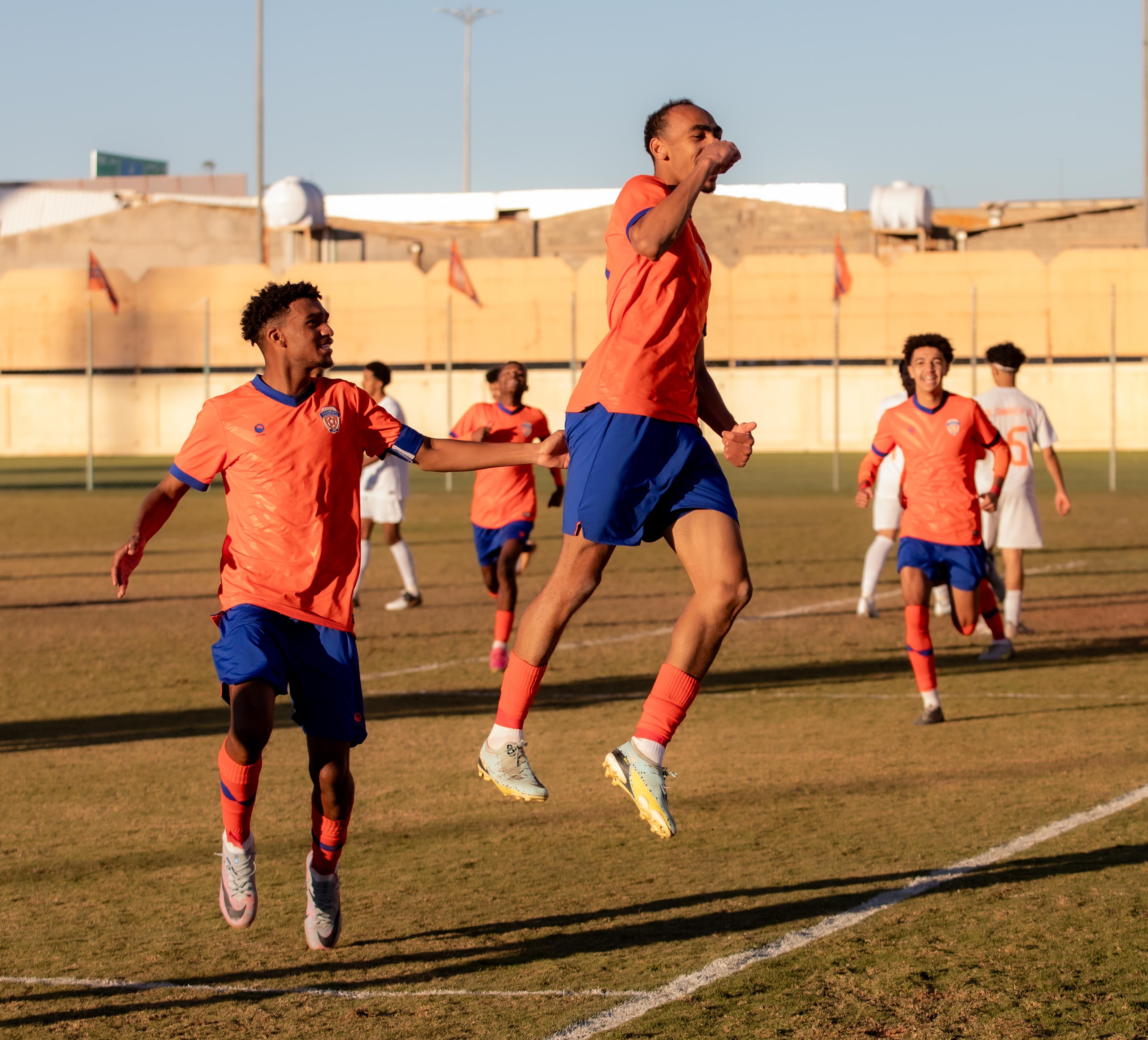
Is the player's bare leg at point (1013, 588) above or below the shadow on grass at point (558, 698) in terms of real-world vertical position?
above

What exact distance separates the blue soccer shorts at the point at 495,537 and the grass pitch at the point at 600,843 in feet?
2.60

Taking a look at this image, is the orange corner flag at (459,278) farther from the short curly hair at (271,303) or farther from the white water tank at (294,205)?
the short curly hair at (271,303)

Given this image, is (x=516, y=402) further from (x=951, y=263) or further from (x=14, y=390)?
(x=14, y=390)

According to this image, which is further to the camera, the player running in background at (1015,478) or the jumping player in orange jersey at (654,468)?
the player running in background at (1015,478)

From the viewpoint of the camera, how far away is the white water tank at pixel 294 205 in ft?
178

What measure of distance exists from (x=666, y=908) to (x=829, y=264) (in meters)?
41.3

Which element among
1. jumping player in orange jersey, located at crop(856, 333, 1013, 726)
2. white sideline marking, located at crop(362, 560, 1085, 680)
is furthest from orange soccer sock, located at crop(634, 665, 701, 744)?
white sideline marking, located at crop(362, 560, 1085, 680)

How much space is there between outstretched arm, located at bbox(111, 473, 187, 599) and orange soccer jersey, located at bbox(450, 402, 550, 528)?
20.7 ft

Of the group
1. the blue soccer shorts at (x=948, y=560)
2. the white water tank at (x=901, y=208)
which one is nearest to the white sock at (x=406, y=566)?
the blue soccer shorts at (x=948, y=560)

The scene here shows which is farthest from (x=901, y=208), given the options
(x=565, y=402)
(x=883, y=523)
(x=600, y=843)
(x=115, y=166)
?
(x=115, y=166)

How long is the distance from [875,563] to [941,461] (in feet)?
14.9

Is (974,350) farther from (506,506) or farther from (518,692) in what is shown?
(518,692)

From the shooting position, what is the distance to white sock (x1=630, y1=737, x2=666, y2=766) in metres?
4.93

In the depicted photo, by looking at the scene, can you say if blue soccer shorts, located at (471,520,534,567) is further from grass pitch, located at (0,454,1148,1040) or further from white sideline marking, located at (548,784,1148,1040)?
white sideline marking, located at (548,784,1148,1040)
